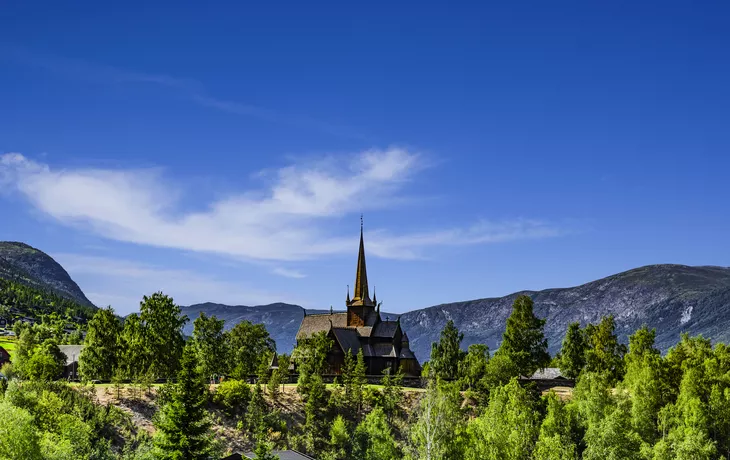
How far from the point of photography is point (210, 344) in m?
91.0

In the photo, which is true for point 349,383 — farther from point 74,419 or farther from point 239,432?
point 74,419

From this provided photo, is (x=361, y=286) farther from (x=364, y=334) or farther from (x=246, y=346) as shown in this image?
(x=246, y=346)

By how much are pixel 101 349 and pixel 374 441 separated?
37688 mm

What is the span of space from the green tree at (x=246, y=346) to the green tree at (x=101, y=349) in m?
16.4

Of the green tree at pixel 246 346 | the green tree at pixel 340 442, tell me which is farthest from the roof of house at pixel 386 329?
the green tree at pixel 340 442

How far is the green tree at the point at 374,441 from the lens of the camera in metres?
68.5

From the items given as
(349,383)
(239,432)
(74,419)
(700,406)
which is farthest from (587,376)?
(74,419)

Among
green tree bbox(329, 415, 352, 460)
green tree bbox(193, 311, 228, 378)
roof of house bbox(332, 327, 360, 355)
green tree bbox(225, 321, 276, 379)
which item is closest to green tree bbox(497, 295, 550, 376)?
green tree bbox(329, 415, 352, 460)

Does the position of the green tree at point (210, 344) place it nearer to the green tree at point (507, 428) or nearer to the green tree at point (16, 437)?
the green tree at point (507, 428)

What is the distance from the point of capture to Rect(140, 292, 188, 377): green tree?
83.1 metres

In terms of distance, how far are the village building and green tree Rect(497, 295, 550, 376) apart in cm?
2237

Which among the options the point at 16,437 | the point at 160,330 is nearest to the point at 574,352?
the point at 160,330

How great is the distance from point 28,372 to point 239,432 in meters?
26.8

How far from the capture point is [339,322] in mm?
116062
